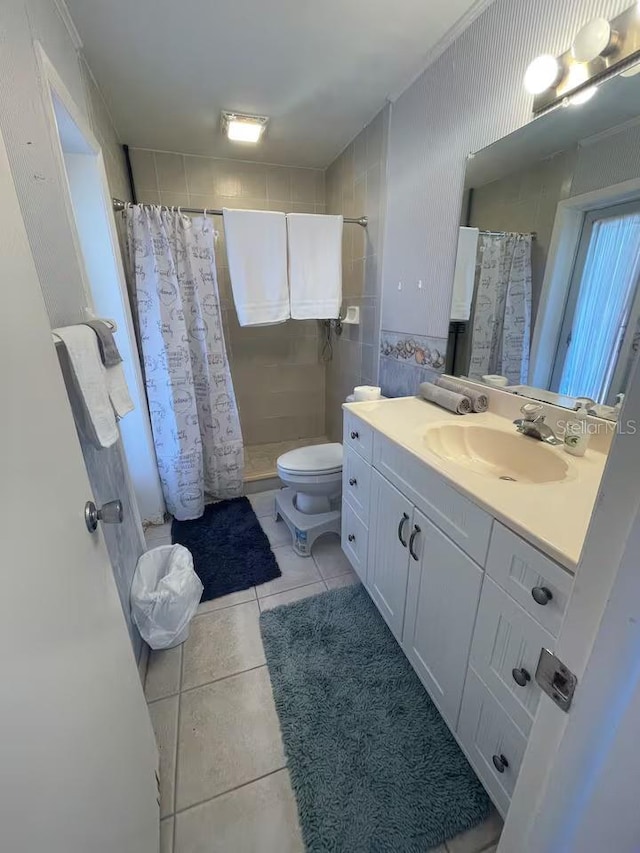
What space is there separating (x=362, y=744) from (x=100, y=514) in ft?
3.57

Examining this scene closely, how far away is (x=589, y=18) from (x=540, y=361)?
946 millimetres

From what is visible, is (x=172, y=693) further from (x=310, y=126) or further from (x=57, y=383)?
(x=310, y=126)

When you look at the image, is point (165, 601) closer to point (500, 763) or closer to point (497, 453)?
point (500, 763)

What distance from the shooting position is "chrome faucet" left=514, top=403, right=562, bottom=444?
1.15 metres

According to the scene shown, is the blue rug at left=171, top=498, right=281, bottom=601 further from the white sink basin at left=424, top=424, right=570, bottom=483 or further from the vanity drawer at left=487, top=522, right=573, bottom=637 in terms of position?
the vanity drawer at left=487, top=522, right=573, bottom=637

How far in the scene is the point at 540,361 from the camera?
1266 millimetres

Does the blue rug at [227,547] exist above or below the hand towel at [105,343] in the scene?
below

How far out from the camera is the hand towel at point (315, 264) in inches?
86.4

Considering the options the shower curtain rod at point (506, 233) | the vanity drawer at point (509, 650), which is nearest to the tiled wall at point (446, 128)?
the shower curtain rod at point (506, 233)

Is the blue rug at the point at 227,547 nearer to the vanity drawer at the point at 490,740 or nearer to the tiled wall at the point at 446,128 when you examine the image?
the vanity drawer at the point at 490,740

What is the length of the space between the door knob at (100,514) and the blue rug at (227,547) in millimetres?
1102

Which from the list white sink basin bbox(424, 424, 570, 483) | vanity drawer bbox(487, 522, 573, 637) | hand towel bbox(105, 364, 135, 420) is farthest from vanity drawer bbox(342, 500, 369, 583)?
hand towel bbox(105, 364, 135, 420)

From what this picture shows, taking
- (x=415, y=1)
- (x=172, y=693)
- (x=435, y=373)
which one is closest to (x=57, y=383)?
(x=172, y=693)

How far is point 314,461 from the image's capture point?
2025 mm
